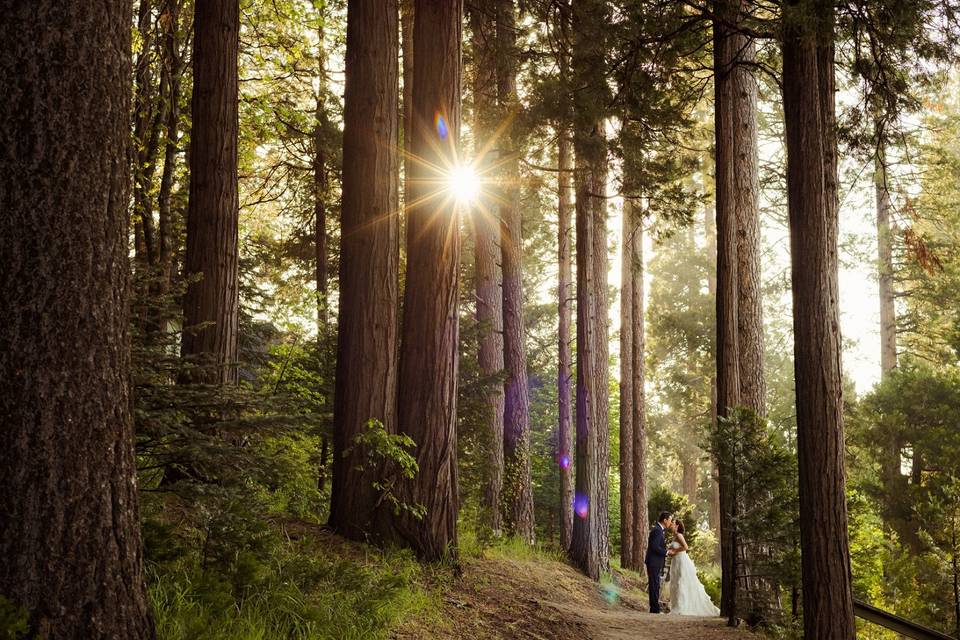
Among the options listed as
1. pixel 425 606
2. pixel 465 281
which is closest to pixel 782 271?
pixel 465 281

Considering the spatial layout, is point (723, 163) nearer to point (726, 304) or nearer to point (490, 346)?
point (726, 304)

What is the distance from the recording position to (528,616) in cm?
737

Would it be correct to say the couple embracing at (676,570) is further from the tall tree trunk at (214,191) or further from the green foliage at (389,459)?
the tall tree trunk at (214,191)

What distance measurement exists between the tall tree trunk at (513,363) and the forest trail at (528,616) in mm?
2558

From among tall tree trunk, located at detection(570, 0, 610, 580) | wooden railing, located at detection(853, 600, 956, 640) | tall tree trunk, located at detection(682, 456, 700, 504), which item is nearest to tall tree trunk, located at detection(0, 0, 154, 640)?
wooden railing, located at detection(853, 600, 956, 640)

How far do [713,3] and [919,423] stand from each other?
14898mm

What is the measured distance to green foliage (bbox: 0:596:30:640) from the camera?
2693mm

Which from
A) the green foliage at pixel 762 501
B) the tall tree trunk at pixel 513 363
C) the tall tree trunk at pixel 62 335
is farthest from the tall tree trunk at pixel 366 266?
the tall tree trunk at pixel 513 363

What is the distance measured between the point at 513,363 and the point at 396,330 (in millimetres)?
7209

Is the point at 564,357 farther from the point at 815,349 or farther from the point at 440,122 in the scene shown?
the point at 815,349

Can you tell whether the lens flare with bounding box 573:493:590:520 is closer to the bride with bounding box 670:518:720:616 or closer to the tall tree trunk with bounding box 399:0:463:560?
the bride with bounding box 670:518:720:616

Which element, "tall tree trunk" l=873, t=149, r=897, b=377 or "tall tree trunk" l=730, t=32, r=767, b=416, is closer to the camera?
"tall tree trunk" l=730, t=32, r=767, b=416

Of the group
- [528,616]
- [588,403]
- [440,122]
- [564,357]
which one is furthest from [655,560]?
[440,122]

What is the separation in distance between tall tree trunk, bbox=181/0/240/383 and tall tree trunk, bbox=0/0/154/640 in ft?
14.7
